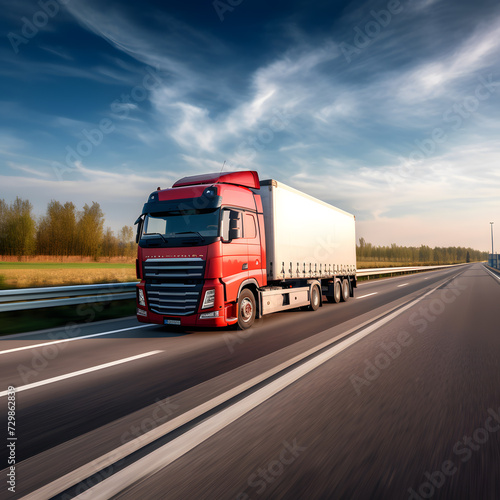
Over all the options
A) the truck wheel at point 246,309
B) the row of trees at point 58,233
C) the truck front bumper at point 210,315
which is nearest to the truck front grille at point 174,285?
the truck front bumper at point 210,315

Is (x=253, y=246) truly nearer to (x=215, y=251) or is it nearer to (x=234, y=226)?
(x=234, y=226)

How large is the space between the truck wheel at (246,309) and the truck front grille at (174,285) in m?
1.15

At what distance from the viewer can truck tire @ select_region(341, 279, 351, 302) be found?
54.6 ft

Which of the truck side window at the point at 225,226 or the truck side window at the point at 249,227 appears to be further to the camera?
the truck side window at the point at 249,227

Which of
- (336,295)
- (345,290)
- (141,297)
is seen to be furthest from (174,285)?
(345,290)

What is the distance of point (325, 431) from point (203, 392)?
5.27ft

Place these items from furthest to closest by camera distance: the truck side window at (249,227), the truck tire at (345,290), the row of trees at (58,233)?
the row of trees at (58,233) → the truck tire at (345,290) → the truck side window at (249,227)

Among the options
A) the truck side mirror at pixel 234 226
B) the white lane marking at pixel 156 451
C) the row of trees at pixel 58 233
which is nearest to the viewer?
the white lane marking at pixel 156 451

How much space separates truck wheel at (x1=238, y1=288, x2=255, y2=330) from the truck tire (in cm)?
775

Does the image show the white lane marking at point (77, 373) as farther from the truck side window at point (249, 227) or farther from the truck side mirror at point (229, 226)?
the truck side window at point (249, 227)

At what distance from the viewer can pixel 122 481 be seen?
104 inches

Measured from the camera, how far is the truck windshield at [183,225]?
8664 mm

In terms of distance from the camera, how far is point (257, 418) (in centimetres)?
378

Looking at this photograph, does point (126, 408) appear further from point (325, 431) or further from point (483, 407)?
point (483, 407)
